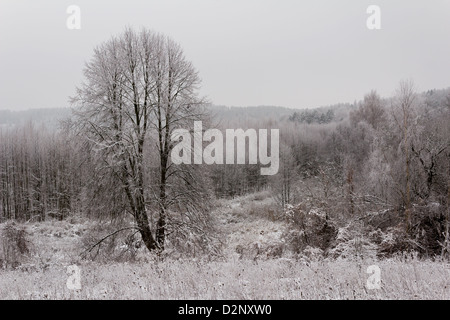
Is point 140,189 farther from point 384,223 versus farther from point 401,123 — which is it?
point 401,123

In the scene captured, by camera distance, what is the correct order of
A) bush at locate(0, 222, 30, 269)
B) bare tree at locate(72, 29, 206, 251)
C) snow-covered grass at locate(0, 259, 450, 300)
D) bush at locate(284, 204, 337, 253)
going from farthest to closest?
1. bush at locate(284, 204, 337, 253)
2. bush at locate(0, 222, 30, 269)
3. bare tree at locate(72, 29, 206, 251)
4. snow-covered grass at locate(0, 259, 450, 300)

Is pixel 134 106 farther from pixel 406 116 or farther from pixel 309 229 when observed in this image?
pixel 406 116

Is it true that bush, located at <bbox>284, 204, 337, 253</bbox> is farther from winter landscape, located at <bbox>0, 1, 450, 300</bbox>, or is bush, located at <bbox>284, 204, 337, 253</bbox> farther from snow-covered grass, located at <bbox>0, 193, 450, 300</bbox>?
snow-covered grass, located at <bbox>0, 193, 450, 300</bbox>

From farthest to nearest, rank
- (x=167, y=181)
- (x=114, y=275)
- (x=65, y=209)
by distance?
(x=65, y=209) < (x=167, y=181) < (x=114, y=275)

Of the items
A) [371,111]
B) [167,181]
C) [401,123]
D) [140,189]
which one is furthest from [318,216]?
[371,111]

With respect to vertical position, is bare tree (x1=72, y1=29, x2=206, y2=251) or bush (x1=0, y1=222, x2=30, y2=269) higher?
bare tree (x1=72, y1=29, x2=206, y2=251)

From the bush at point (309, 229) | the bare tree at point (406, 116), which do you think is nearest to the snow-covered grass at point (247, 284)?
the bush at point (309, 229)

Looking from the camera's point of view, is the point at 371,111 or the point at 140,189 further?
the point at 371,111

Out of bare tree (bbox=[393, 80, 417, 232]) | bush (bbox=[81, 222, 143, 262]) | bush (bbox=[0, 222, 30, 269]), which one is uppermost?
bare tree (bbox=[393, 80, 417, 232])

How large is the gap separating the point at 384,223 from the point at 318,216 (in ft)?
15.9

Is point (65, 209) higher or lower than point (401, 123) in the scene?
lower

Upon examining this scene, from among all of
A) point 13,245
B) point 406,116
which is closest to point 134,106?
point 13,245

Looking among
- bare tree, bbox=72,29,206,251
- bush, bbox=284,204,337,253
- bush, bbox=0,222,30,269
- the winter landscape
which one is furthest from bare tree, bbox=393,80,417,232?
bush, bbox=0,222,30,269
